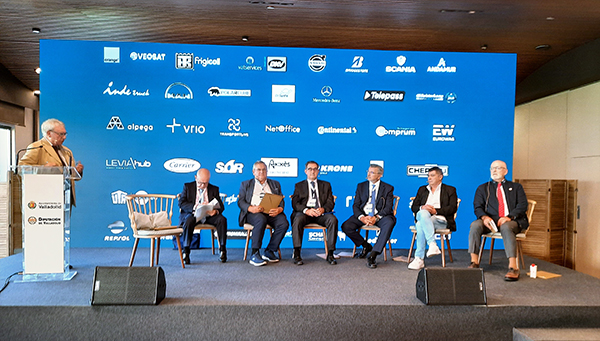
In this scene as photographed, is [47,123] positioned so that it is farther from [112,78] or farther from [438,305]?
[438,305]

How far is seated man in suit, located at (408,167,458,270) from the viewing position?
13.1 ft

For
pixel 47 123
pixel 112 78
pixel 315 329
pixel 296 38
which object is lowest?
pixel 315 329

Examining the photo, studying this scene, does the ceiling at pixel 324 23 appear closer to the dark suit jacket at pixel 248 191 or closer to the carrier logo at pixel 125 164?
the carrier logo at pixel 125 164

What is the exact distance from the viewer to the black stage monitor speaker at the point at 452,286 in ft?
9.16

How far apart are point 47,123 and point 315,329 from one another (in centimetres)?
309

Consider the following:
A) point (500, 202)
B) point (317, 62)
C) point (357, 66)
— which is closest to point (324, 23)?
point (317, 62)

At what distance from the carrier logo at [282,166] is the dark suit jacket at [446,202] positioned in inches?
69.9

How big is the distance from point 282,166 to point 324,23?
2158mm

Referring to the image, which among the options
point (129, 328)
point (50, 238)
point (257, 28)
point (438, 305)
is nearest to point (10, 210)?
point (50, 238)

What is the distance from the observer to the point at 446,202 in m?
4.19

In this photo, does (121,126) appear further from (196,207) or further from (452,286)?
(452,286)

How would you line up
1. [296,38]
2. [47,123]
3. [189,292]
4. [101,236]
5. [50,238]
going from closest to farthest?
[189,292]
[50,238]
[47,123]
[101,236]
[296,38]

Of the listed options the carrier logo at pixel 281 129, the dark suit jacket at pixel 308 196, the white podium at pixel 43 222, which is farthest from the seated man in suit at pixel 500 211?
the white podium at pixel 43 222

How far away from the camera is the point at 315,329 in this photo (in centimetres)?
273
